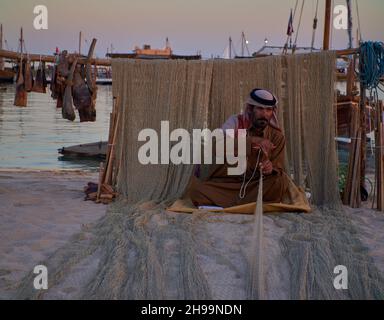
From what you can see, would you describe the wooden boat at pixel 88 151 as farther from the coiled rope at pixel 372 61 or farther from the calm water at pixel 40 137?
the coiled rope at pixel 372 61

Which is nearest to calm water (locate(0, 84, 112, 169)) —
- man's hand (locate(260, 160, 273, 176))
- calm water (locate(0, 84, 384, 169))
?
calm water (locate(0, 84, 384, 169))

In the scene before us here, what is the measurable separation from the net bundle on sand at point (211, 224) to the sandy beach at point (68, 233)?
2 centimetres

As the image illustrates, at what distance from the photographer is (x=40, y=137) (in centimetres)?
2533

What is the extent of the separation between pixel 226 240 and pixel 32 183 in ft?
12.7

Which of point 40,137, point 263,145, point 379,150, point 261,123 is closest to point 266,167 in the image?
point 263,145

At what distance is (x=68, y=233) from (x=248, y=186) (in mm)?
→ 2164

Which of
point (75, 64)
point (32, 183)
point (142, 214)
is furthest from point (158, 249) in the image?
point (32, 183)

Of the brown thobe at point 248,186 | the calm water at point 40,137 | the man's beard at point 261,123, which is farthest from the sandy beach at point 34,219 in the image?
the calm water at point 40,137

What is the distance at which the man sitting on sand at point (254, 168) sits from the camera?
257 inches

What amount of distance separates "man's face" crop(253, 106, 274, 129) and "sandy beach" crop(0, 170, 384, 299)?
3.60 feet

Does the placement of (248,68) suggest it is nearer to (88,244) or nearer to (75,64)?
(75,64)

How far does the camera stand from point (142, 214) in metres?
6.21

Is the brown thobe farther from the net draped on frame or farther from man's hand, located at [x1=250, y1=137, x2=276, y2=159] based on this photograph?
the net draped on frame
